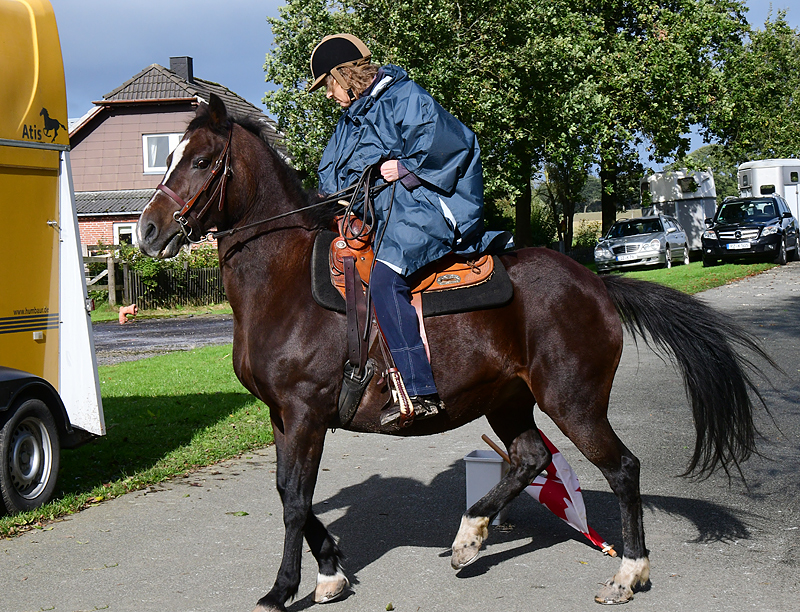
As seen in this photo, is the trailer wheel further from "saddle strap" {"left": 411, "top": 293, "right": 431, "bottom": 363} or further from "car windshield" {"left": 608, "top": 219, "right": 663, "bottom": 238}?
"car windshield" {"left": 608, "top": 219, "right": 663, "bottom": 238}

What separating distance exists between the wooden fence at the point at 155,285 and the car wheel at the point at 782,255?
1848 centimetres

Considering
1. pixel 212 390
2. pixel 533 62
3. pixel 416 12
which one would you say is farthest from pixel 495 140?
pixel 212 390

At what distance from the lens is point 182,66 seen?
1510 inches

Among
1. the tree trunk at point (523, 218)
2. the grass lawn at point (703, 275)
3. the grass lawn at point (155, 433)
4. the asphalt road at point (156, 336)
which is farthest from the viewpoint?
the tree trunk at point (523, 218)

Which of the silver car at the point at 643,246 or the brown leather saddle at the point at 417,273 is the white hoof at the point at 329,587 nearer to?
the brown leather saddle at the point at 417,273

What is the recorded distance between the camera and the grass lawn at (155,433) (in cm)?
645

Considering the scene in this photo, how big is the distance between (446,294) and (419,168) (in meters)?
0.74

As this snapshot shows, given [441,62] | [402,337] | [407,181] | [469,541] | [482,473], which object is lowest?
[469,541]

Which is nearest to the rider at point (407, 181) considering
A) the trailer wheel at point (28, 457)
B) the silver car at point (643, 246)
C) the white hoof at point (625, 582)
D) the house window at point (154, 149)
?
the white hoof at point (625, 582)

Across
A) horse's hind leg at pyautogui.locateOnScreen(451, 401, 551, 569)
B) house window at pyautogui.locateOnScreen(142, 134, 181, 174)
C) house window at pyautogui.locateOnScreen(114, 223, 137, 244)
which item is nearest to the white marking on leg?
horse's hind leg at pyautogui.locateOnScreen(451, 401, 551, 569)

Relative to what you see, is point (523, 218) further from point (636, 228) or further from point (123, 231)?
point (123, 231)

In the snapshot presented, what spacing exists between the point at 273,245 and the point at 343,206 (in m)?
0.53

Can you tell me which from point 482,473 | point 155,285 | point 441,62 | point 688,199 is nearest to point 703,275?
point 441,62

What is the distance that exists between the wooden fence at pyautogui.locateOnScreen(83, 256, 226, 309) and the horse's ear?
21.3 m
